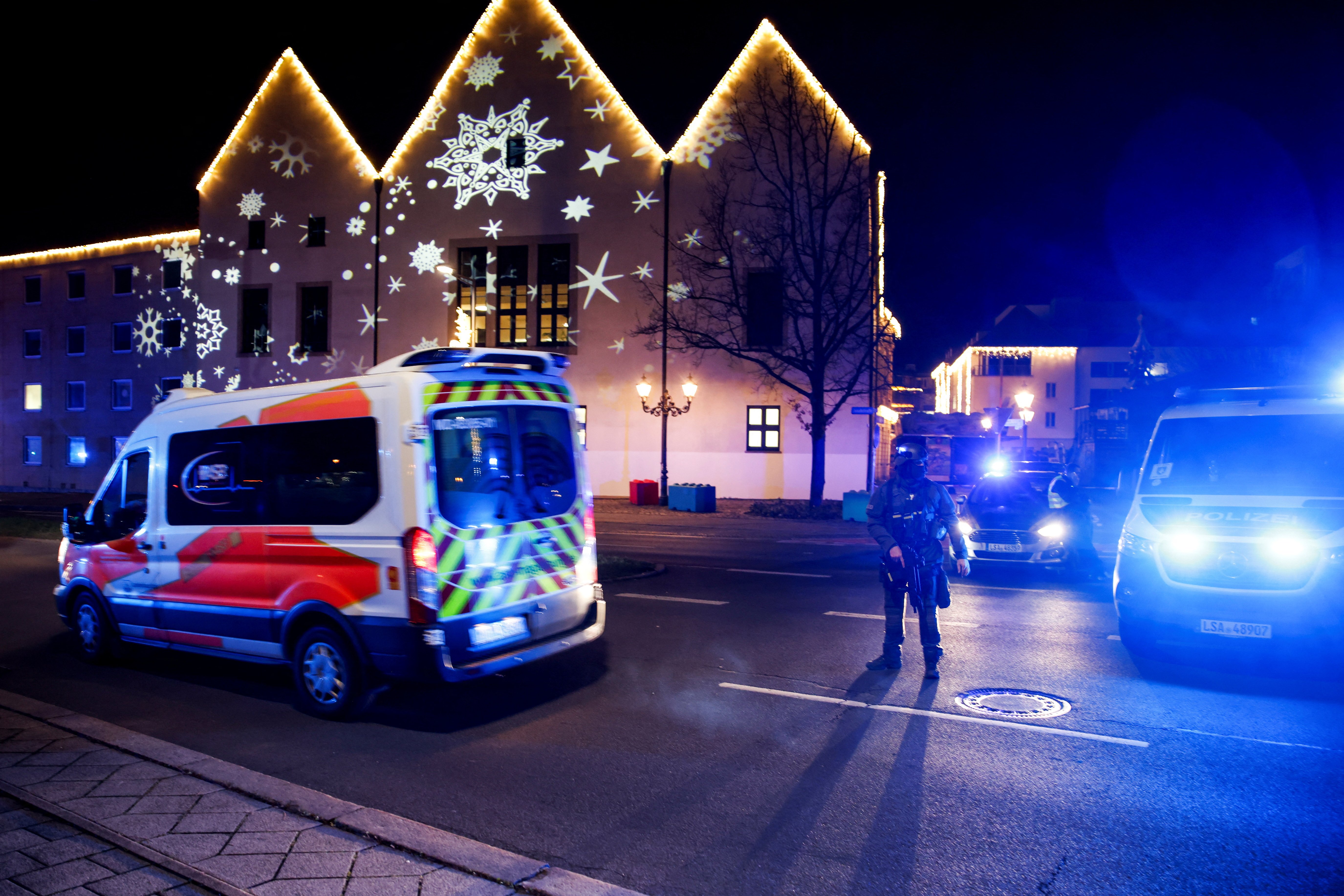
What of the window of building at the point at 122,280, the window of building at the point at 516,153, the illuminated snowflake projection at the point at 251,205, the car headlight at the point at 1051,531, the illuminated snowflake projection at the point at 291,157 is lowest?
the car headlight at the point at 1051,531

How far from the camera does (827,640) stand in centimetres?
847

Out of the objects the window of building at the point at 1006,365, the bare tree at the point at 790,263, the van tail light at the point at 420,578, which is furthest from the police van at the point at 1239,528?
the window of building at the point at 1006,365

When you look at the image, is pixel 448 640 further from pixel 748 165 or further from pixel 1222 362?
pixel 748 165

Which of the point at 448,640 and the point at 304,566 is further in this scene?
the point at 304,566

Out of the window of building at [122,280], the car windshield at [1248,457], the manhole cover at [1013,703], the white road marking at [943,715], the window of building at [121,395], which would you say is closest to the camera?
the white road marking at [943,715]

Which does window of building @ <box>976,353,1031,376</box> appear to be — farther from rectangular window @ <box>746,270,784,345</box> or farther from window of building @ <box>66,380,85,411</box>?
window of building @ <box>66,380,85,411</box>

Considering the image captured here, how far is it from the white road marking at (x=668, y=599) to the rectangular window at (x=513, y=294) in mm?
23242

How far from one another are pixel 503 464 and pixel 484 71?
31.2 meters

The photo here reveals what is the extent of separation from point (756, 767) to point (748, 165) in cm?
2754

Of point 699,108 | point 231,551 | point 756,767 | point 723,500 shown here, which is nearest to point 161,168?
point 699,108

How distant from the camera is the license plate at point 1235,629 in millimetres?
6656

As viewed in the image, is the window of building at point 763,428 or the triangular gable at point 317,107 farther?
the triangular gable at point 317,107

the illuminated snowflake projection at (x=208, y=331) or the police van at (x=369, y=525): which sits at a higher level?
the illuminated snowflake projection at (x=208, y=331)

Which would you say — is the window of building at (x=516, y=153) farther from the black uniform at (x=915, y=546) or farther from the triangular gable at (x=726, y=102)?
the black uniform at (x=915, y=546)
